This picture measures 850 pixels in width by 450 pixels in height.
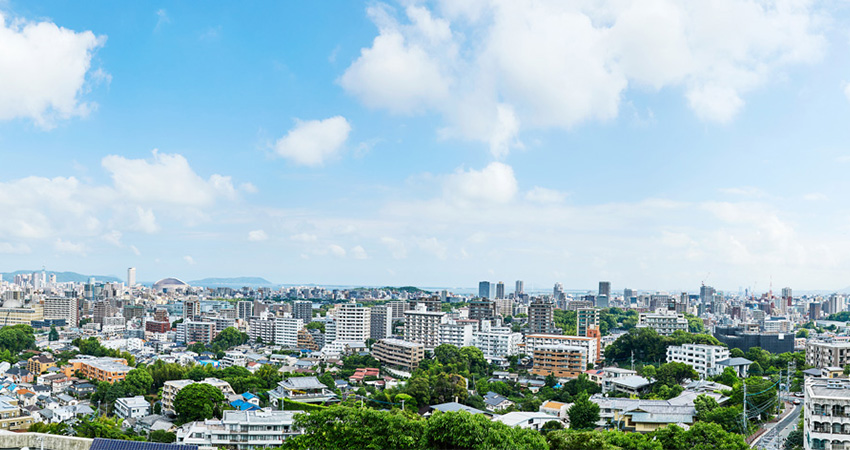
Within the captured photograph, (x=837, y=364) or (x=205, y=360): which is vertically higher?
(x=837, y=364)

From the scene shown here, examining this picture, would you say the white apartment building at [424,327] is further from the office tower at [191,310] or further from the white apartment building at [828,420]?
the white apartment building at [828,420]

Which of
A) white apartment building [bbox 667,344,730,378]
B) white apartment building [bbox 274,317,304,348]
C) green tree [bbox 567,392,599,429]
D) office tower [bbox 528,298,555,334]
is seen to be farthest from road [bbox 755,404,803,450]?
white apartment building [bbox 274,317,304,348]

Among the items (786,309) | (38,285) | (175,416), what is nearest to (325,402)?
(175,416)

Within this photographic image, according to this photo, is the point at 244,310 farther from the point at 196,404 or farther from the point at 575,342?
the point at 196,404

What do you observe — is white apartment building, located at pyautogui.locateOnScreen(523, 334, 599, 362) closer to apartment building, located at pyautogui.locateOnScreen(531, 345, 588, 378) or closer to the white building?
apartment building, located at pyautogui.locateOnScreen(531, 345, 588, 378)

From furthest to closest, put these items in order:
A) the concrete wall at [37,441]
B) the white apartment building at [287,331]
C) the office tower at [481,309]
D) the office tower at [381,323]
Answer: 1. the office tower at [481,309]
2. the office tower at [381,323]
3. the white apartment building at [287,331]
4. the concrete wall at [37,441]

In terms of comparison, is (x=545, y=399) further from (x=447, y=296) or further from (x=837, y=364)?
(x=447, y=296)

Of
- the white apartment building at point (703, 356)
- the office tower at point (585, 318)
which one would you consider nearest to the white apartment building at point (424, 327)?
the office tower at point (585, 318)
